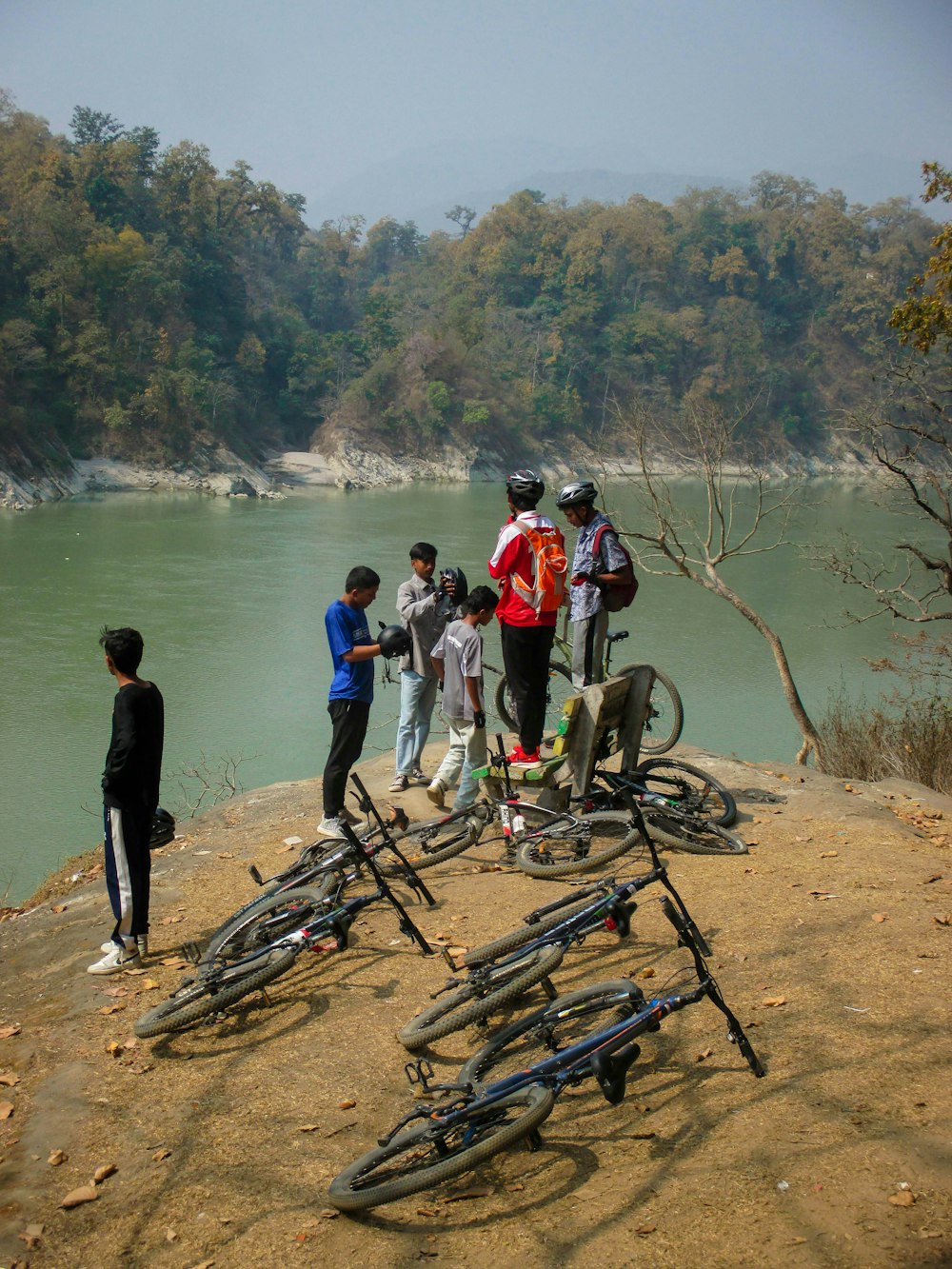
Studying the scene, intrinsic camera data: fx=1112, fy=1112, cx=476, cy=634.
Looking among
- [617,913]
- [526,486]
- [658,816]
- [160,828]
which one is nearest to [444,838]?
[658,816]

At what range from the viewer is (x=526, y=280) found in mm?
73062

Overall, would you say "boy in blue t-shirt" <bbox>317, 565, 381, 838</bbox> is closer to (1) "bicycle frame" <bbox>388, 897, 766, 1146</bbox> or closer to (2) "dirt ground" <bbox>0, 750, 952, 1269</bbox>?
(2) "dirt ground" <bbox>0, 750, 952, 1269</bbox>

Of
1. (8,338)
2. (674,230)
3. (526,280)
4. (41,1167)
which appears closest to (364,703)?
(41,1167)

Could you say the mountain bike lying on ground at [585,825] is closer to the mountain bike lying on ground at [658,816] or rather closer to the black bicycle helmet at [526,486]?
the mountain bike lying on ground at [658,816]

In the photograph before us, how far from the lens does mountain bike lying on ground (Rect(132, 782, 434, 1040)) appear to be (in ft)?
13.8

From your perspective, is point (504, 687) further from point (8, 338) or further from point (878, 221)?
point (878, 221)

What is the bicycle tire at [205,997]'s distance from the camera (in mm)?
4168

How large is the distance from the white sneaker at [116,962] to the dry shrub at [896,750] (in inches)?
247

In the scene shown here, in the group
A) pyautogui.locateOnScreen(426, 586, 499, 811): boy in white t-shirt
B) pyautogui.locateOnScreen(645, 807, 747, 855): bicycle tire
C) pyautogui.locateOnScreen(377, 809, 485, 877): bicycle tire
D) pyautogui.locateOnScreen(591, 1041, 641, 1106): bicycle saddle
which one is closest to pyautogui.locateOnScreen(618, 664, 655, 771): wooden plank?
pyautogui.locateOnScreen(645, 807, 747, 855): bicycle tire

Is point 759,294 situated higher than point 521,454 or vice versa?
point 759,294

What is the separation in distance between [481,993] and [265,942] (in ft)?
4.20

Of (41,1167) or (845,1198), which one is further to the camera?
(41,1167)

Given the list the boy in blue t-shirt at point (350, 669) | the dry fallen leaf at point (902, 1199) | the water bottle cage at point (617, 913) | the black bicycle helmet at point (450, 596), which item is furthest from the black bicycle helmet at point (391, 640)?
the dry fallen leaf at point (902, 1199)

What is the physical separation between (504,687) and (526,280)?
69.5 m
